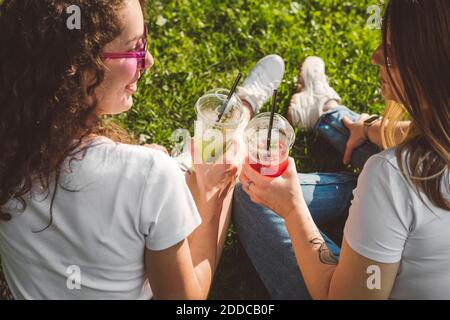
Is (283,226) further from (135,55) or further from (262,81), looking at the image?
(262,81)

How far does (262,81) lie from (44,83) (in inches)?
79.0

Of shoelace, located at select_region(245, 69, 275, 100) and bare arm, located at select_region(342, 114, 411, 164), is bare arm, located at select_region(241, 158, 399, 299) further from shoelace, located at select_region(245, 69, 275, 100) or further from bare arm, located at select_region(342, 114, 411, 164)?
shoelace, located at select_region(245, 69, 275, 100)

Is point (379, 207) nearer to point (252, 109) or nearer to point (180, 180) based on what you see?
point (180, 180)

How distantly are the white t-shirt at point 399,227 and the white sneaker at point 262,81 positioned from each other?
1.68 meters

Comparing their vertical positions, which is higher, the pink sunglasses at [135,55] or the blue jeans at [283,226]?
the pink sunglasses at [135,55]

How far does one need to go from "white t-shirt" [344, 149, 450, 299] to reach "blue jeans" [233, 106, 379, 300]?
524 mm

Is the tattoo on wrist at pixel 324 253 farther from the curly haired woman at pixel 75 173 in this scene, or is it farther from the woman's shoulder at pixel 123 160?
the woman's shoulder at pixel 123 160

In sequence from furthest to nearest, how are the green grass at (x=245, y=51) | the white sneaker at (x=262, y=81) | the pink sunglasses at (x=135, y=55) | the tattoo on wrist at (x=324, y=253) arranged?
the green grass at (x=245, y=51) → the white sneaker at (x=262, y=81) → the tattoo on wrist at (x=324, y=253) → the pink sunglasses at (x=135, y=55)

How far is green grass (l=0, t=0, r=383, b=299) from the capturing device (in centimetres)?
362

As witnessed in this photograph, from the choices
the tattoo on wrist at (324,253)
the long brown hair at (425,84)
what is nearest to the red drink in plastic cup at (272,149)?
the tattoo on wrist at (324,253)

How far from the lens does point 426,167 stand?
1805mm

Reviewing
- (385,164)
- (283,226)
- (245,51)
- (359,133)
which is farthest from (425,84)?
(245,51)

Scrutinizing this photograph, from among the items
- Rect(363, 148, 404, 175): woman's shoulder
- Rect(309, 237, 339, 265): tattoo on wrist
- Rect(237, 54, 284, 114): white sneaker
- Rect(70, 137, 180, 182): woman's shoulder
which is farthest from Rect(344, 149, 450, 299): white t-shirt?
Rect(237, 54, 284, 114): white sneaker

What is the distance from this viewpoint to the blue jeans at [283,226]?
2502mm
